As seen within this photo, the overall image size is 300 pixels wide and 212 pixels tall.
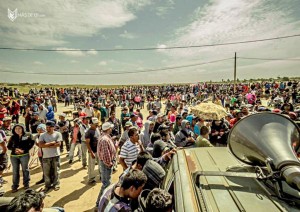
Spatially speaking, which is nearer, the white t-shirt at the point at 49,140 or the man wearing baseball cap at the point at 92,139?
the white t-shirt at the point at 49,140

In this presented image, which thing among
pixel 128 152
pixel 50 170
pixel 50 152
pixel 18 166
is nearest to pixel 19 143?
pixel 18 166

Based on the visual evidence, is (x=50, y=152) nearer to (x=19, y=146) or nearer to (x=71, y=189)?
(x=19, y=146)

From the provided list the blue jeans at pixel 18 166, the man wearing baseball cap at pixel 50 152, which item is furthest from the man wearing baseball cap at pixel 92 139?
the blue jeans at pixel 18 166

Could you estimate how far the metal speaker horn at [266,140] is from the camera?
1.77 m

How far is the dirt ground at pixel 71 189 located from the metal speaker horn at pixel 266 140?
415 cm

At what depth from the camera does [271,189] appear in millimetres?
1767

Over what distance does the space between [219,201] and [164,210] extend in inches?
19.2

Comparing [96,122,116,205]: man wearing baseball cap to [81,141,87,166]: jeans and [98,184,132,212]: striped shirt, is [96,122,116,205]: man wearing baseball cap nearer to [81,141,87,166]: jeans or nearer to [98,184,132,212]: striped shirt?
[98,184,132,212]: striped shirt

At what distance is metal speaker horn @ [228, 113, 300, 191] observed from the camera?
1.77 meters

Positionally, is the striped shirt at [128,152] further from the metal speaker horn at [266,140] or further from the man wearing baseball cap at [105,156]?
the metal speaker horn at [266,140]

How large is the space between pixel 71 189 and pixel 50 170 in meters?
0.81

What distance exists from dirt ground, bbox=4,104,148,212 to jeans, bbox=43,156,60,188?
0.25 meters

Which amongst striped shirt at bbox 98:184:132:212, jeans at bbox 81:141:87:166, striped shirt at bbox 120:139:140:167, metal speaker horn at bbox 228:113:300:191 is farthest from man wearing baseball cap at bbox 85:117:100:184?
metal speaker horn at bbox 228:113:300:191

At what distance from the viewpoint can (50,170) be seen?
5.57 meters
